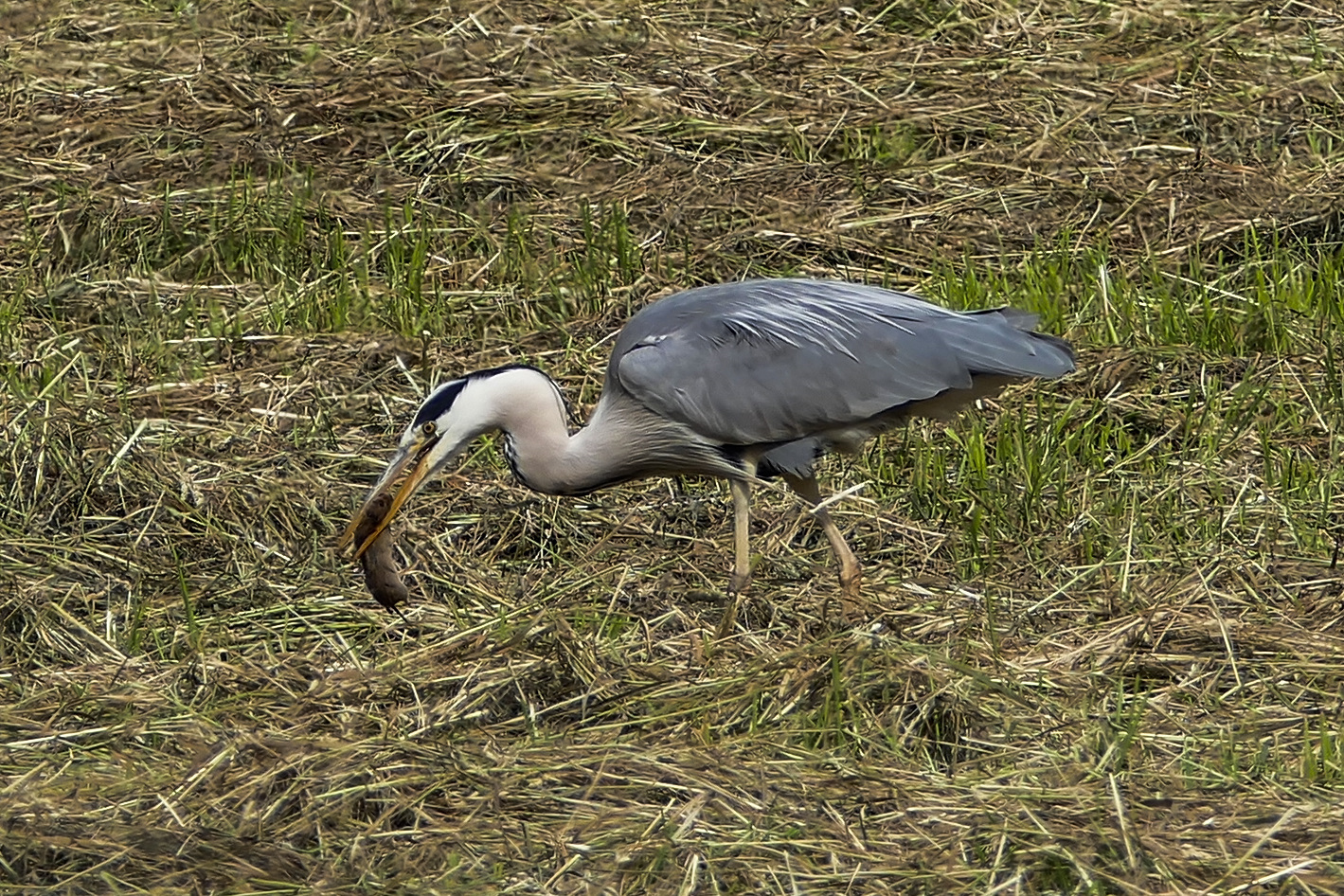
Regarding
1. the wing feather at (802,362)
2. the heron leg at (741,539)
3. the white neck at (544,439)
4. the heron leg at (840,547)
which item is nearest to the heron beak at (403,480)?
the white neck at (544,439)

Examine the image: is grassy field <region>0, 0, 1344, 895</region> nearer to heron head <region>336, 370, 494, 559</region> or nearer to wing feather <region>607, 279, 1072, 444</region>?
heron head <region>336, 370, 494, 559</region>

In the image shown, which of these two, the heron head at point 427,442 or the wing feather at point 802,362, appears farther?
the wing feather at point 802,362

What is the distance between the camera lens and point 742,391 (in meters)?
5.26

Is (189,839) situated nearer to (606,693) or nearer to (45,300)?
(606,693)

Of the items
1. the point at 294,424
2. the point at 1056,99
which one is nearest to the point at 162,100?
the point at 294,424

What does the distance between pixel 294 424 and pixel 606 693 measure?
73.1 inches

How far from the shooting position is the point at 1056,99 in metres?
8.01

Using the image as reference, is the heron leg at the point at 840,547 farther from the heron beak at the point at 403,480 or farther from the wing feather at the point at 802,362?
the heron beak at the point at 403,480

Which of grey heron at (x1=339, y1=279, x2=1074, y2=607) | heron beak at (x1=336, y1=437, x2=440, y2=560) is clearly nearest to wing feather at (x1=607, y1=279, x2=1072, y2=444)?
grey heron at (x1=339, y1=279, x2=1074, y2=607)

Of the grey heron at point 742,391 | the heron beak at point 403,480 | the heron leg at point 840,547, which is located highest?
the grey heron at point 742,391

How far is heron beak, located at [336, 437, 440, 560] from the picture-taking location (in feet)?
16.5

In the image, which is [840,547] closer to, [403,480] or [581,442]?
[581,442]

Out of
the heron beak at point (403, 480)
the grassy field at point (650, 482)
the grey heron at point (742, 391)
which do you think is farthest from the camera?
the grey heron at point (742, 391)

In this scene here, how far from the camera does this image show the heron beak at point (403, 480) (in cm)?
504
